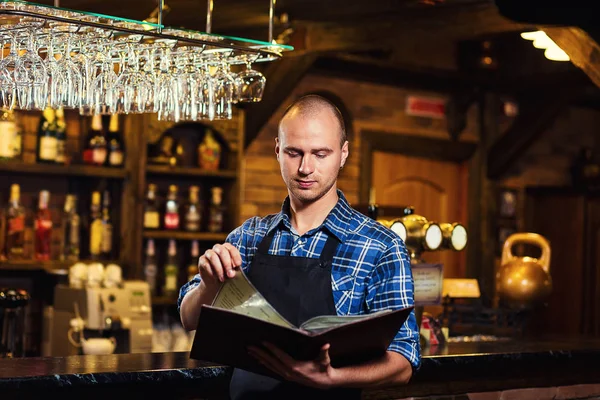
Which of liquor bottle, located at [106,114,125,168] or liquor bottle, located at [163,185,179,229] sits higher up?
liquor bottle, located at [106,114,125,168]

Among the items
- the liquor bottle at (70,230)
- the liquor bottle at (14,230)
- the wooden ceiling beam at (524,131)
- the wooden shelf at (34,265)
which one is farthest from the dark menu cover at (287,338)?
the wooden ceiling beam at (524,131)

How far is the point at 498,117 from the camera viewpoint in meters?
7.84

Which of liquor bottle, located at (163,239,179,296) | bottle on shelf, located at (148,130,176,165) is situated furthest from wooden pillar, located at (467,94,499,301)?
bottle on shelf, located at (148,130,176,165)

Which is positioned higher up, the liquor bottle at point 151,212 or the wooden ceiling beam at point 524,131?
the wooden ceiling beam at point 524,131

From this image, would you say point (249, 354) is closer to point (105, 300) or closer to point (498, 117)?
point (105, 300)

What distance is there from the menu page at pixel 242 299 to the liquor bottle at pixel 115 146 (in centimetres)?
325

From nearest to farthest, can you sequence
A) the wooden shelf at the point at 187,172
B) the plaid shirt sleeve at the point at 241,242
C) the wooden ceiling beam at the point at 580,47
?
the plaid shirt sleeve at the point at 241,242
the wooden ceiling beam at the point at 580,47
the wooden shelf at the point at 187,172

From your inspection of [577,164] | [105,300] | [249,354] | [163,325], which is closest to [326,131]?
[249,354]

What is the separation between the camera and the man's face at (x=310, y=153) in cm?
241

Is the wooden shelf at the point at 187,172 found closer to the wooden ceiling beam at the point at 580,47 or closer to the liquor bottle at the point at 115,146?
the liquor bottle at the point at 115,146

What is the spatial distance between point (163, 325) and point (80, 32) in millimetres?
2809

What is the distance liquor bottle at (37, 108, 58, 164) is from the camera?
17.3 feet

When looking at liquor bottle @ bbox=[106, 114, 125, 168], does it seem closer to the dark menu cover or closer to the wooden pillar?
the wooden pillar

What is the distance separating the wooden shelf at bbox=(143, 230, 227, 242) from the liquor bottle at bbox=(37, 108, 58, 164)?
687 millimetres
